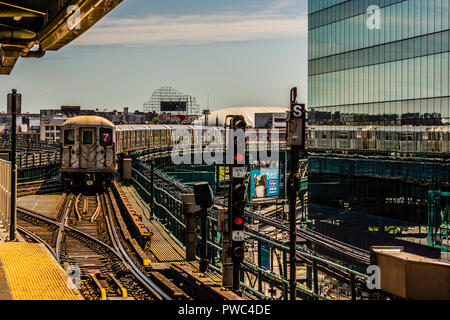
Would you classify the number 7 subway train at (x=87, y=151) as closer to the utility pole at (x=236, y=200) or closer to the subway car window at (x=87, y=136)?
the subway car window at (x=87, y=136)

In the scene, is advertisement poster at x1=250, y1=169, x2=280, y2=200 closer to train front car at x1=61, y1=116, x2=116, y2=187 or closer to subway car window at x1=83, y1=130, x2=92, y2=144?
train front car at x1=61, y1=116, x2=116, y2=187

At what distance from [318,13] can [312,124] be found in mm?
7947

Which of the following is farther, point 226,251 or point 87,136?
point 87,136

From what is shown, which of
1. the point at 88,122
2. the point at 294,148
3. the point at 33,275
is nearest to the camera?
the point at 33,275

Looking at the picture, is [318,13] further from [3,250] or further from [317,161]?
[3,250]

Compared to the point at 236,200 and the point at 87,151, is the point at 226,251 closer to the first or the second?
the point at 236,200

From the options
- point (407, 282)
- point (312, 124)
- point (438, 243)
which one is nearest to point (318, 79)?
point (312, 124)

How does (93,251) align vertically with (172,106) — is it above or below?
below

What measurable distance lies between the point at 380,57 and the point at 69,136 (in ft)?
67.4

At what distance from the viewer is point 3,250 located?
10.6 metres

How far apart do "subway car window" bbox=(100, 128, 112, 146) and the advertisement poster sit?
61.8ft

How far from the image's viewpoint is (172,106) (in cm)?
14562

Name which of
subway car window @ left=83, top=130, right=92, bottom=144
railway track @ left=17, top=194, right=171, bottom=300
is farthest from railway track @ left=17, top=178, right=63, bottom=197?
railway track @ left=17, top=194, right=171, bottom=300

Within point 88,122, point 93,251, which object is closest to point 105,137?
point 88,122
